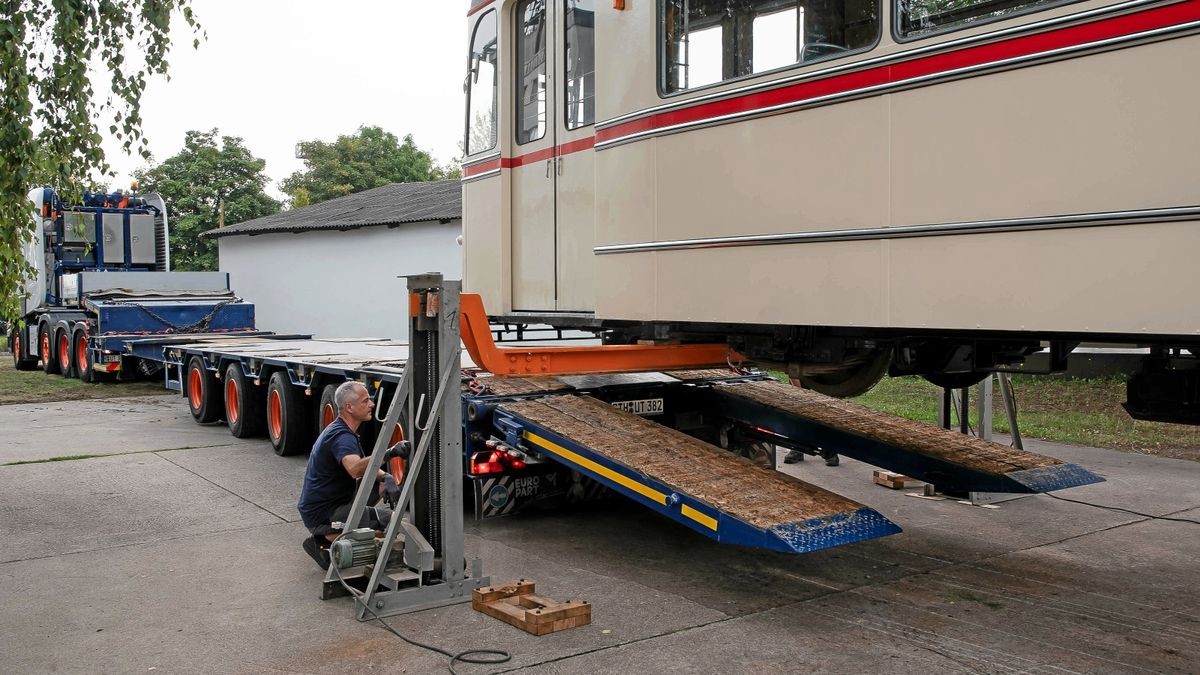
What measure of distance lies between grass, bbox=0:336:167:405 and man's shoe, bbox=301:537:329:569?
36.2 ft

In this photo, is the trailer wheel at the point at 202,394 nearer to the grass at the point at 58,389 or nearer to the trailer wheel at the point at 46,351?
the grass at the point at 58,389

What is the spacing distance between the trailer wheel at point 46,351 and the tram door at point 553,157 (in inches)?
552

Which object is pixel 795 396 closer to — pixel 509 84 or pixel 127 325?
pixel 509 84

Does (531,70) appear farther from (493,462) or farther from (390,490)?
(390,490)

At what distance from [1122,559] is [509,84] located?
197 inches

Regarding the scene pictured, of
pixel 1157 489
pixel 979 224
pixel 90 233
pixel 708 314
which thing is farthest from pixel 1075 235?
pixel 90 233

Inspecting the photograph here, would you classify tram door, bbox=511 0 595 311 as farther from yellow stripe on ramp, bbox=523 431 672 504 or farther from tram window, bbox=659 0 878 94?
tram window, bbox=659 0 878 94

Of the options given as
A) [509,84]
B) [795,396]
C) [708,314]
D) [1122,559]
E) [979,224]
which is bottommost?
[1122,559]

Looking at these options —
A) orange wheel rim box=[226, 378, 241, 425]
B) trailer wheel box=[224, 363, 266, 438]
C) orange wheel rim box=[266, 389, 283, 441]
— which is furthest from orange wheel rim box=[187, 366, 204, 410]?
orange wheel rim box=[266, 389, 283, 441]

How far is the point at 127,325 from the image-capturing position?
1592cm

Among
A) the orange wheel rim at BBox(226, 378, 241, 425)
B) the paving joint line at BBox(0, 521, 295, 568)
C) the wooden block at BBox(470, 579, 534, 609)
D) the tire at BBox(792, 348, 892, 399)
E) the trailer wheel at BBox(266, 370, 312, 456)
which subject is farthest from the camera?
the orange wheel rim at BBox(226, 378, 241, 425)

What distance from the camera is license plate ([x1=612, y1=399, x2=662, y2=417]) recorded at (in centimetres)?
740

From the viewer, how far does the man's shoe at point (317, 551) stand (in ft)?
19.8

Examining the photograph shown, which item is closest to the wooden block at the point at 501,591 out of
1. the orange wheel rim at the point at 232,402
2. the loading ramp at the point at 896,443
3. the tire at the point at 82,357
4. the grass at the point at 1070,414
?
the loading ramp at the point at 896,443
